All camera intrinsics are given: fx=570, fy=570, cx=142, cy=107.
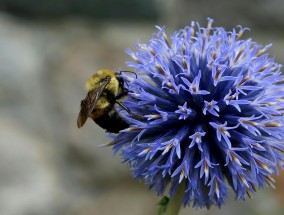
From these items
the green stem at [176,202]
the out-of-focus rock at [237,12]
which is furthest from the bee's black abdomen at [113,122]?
the out-of-focus rock at [237,12]

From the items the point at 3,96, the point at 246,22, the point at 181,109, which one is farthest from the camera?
the point at 3,96

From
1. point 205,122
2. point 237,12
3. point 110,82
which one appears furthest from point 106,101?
point 237,12

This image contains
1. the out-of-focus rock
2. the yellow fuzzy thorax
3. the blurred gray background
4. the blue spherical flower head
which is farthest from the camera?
the blurred gray background

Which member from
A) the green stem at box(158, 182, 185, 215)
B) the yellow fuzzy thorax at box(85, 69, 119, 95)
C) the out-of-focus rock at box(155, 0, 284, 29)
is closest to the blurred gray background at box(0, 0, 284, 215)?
the out-of-focus rock at box(155, 0, 284, 29)

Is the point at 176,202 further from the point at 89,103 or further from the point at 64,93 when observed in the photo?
the point at 64,93

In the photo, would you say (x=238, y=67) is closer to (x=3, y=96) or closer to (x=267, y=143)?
(x=267, y=143)

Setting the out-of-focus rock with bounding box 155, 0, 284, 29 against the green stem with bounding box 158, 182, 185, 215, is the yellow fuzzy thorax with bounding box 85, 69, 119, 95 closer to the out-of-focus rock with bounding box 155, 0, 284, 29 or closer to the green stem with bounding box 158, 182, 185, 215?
the green stem with bounding box 158, 182, 185, 215

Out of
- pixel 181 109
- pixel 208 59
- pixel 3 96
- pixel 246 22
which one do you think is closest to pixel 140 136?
pixel 181 109
